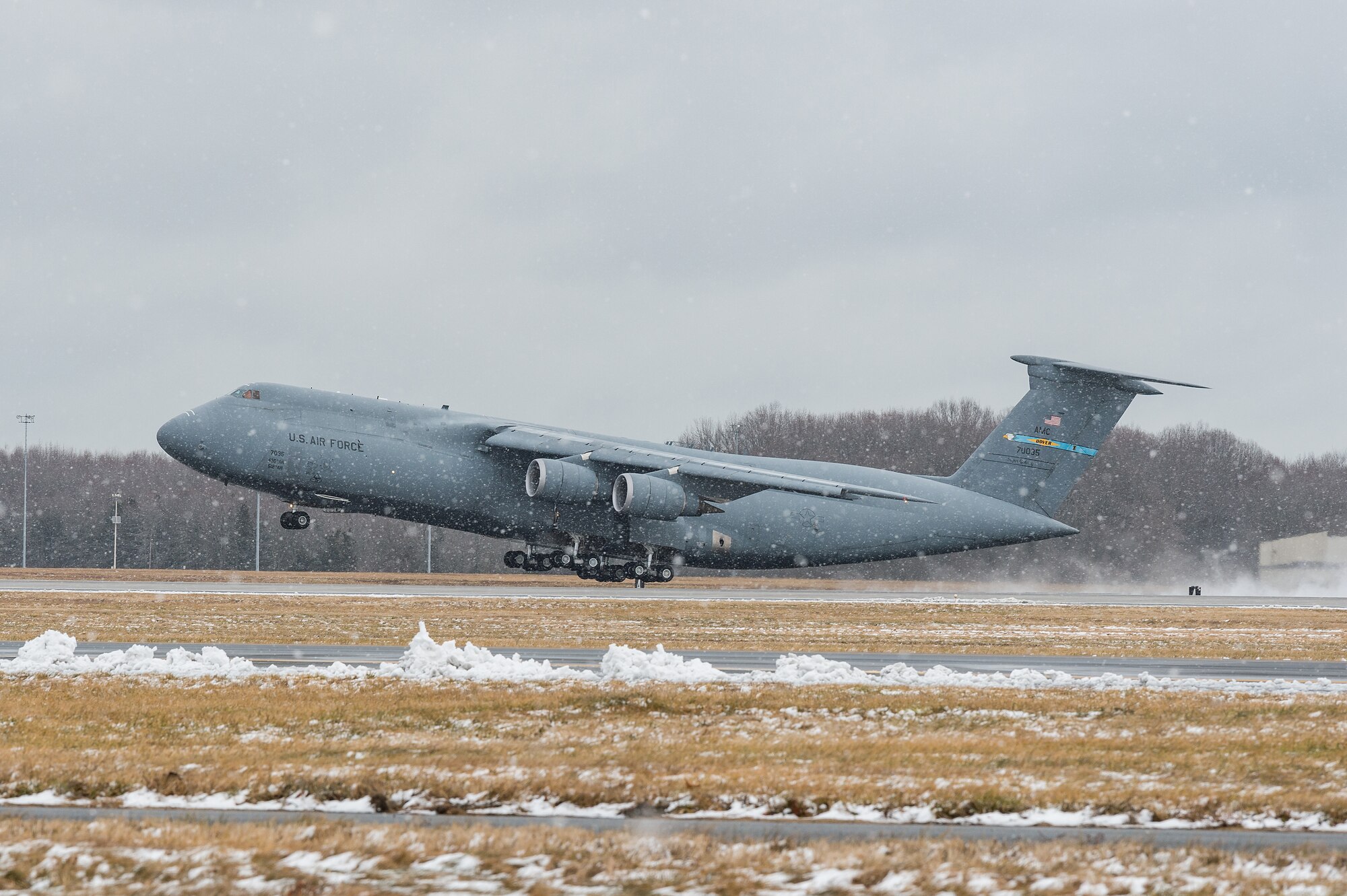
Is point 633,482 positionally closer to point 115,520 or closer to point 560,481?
point 560,481

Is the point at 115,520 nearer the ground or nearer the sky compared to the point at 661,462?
nearer the ground

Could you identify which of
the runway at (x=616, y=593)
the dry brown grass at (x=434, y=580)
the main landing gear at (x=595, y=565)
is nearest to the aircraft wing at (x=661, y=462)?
the runway at (x=616, y=593)

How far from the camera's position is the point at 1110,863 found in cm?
638

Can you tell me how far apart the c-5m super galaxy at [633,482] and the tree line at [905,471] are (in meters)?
18.9

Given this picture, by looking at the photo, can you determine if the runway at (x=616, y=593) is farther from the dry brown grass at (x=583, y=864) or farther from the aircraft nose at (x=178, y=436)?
the dry brown grass at (x=583, y=864)

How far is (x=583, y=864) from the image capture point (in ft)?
20.7

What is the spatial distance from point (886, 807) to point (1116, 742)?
10.9 feet

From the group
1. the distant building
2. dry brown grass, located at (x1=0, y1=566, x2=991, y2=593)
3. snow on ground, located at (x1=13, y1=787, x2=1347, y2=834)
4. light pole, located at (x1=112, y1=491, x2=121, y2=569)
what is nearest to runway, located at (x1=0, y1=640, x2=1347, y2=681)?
snow on ground, located at (x1=13, y1=787, x2=1347, y2=834)

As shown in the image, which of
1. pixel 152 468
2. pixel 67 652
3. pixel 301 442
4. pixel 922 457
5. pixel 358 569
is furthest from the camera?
pixel 152 468

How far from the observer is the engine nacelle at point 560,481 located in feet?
126

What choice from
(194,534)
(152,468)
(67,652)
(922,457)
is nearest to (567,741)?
(67,652)

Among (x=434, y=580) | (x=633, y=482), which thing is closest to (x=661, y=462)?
(x=633, y=482)

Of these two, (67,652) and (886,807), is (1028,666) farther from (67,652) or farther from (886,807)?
(67,652)

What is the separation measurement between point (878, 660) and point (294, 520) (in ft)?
75.4
